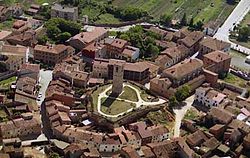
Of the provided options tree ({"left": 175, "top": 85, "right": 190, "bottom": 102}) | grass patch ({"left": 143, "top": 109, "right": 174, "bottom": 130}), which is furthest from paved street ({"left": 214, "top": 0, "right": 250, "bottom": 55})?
grass patch ({"left": 143, "top": 109, "right": 174, "bottom": 130})

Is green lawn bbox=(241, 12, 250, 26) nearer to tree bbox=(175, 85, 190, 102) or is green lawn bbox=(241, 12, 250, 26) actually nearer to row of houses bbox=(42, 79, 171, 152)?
tree bbox=(175, 85, 190, 102)

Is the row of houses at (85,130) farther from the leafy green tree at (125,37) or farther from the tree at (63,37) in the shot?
the leafy green tree at (125,37)

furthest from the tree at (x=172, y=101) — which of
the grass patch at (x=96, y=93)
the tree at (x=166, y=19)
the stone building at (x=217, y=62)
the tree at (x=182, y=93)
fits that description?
the tree at (x=166, y=19)

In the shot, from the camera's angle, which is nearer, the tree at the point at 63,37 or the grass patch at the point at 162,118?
the grass patch at the point at 162,118

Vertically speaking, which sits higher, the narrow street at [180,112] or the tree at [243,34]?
the tree at [243,34]

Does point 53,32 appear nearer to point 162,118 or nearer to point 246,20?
point 162,118

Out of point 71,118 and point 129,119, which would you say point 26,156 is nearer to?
point 71,118
